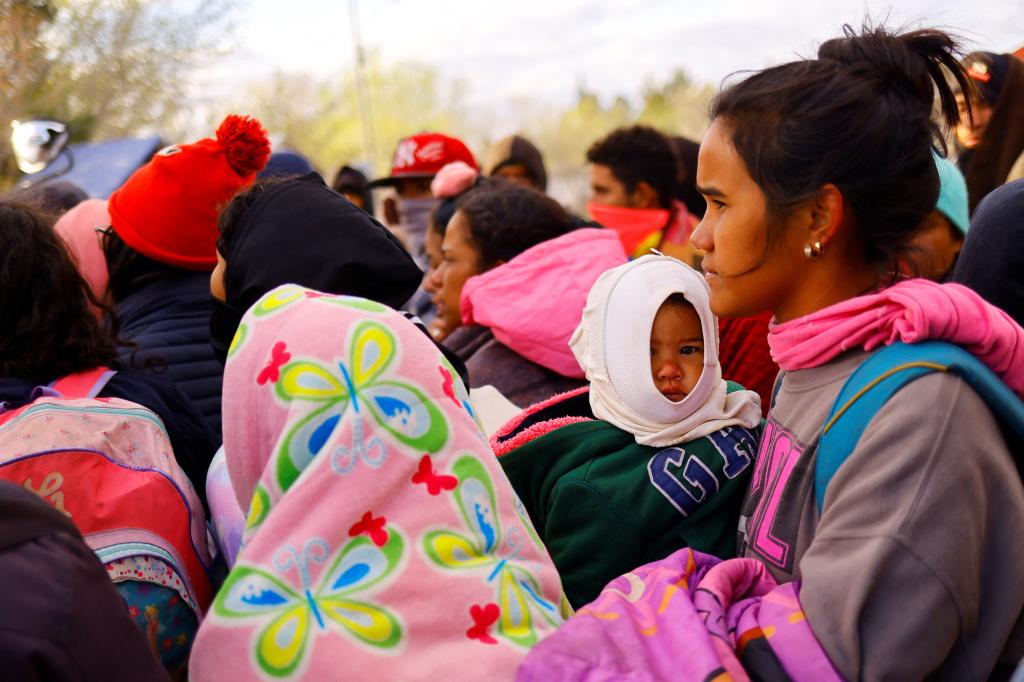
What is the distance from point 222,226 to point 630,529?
1251 millimetres

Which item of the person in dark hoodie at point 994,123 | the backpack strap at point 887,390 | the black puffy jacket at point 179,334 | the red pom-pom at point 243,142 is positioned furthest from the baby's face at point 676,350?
the person in dark hoodie at point 994,123

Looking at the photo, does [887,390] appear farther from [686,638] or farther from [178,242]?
[178,242]

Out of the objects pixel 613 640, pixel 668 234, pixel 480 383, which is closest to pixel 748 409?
pixel 613 640

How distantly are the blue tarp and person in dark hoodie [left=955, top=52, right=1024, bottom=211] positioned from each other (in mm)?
4316

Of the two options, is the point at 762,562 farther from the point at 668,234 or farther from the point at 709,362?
the point at 668,234

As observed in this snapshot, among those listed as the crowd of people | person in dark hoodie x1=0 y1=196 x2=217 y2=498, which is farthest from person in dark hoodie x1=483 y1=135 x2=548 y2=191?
person in dark hoodie x1=0 y1=196 x2=217 y2=498

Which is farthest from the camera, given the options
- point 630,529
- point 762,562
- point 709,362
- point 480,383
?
point 480,383

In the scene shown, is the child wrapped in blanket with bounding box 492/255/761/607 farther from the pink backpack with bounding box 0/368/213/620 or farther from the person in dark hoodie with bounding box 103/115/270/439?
the person in dark hoodie with bounding box 103/115/270/439

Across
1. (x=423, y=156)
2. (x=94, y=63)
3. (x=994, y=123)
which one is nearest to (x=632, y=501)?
(x=994, y=123)

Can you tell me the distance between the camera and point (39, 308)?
7.70 feet

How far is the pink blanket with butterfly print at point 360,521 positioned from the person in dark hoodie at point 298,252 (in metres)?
0.68

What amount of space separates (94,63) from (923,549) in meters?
12.4

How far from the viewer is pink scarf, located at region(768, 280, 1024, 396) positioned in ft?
5.40

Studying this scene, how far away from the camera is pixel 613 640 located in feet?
5.28
